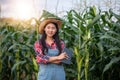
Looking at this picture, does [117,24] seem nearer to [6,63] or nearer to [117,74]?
[117,74]

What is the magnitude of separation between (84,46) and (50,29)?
0.57 meters

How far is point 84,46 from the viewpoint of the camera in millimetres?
4406

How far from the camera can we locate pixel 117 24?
15.9 ft

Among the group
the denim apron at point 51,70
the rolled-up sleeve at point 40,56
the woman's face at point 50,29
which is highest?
the woman's face at point 50,29

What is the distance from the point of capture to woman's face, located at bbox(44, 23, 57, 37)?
3984 millimetres

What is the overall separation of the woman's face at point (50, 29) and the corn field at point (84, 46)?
373 millimetres

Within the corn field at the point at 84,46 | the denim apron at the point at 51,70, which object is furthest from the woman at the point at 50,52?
the corn field at the point at 84,46

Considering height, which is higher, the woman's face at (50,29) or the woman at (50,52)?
the woman's face at (50,29)

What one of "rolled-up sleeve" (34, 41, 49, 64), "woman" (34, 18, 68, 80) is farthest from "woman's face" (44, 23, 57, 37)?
"rolled-up sleeve" (34, 41, 49, 64)

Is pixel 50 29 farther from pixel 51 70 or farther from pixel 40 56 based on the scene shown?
pixel 51 70

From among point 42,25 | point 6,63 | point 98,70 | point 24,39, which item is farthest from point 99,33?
point 6,63

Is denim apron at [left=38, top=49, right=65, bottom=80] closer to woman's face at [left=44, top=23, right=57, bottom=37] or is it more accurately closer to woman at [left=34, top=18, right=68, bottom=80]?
woman at [left=34, top=18, right=68, bottom=80]

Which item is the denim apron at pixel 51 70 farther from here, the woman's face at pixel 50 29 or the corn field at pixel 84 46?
the corn field at pixel 84 46

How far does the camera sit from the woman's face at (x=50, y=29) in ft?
13.1
